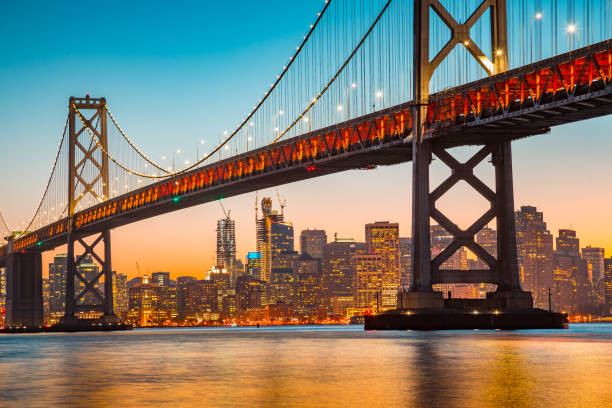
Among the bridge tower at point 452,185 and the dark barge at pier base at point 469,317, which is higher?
the bridge tower at point 452,185

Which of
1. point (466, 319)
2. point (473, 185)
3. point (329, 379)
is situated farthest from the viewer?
point (473, 185)

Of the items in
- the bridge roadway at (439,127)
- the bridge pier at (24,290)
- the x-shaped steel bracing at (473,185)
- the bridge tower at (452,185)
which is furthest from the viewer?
the bridge pier at (24,290)

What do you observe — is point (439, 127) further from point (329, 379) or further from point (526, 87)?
point (329, 379)

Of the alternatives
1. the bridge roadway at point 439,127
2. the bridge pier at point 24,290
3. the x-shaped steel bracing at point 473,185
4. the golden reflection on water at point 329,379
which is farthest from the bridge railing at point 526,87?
the bridge pier at point 24,290

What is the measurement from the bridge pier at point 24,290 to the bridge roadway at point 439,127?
4044cm

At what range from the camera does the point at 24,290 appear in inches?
4643

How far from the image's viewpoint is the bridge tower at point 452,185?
1885 inches

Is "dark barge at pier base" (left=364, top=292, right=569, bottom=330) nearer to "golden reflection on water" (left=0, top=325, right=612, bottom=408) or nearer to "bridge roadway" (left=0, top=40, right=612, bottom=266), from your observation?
"bridge roadway" (left=0, top=40, right=612, bottom=266)

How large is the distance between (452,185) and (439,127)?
10.7 ft

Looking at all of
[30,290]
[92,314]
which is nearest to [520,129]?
[30,290]

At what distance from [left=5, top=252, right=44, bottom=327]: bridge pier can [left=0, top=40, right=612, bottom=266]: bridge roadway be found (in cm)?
4044

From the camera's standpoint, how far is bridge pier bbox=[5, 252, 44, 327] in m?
116

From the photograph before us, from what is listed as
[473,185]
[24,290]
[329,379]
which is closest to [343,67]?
[473,185]

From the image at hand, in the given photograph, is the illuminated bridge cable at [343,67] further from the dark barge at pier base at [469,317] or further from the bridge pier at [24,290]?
the bridge pier at [24,290]
